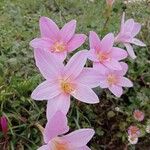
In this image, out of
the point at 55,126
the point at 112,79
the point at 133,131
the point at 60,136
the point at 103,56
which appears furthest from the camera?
the point at 133,131

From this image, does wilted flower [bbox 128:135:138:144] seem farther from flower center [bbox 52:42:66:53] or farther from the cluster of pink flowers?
flower center [bbox 52:42:66:53]

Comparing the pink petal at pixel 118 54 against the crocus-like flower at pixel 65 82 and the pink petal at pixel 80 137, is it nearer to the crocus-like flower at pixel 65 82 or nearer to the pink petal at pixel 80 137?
the crocus-like flower at pixel 65 82

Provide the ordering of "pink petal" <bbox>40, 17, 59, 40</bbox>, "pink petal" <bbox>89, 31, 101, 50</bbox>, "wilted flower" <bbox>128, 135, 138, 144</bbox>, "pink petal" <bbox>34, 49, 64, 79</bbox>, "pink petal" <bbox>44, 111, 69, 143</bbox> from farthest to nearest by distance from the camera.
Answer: "wilted flower" <bbox>128, 135, 138, 144</bbox>, "pink petal" <bbox>89, 31, 101, 50</bbox>, "pink petal" <bbox>40, 17, 59, 40</bbox>, "pink petal" <bbox>34, 49, 64, 79</bbox>, "pink petal" <bbox>44, 111, 69, 143</bbox>

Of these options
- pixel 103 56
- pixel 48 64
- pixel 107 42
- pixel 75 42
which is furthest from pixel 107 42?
pixel 48 64

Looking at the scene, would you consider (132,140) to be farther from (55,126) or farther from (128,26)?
(55,126)

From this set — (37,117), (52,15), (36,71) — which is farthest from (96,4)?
(37,117)

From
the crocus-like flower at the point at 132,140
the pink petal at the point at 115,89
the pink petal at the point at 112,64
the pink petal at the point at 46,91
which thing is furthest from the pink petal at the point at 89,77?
the crocus-like flower at the point at 132,140

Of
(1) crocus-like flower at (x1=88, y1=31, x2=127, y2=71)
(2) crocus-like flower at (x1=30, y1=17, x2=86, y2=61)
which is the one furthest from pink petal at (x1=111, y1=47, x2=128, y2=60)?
(2) crocus-like flower at (x1=30, y1=17, x2=86, y2=61)
